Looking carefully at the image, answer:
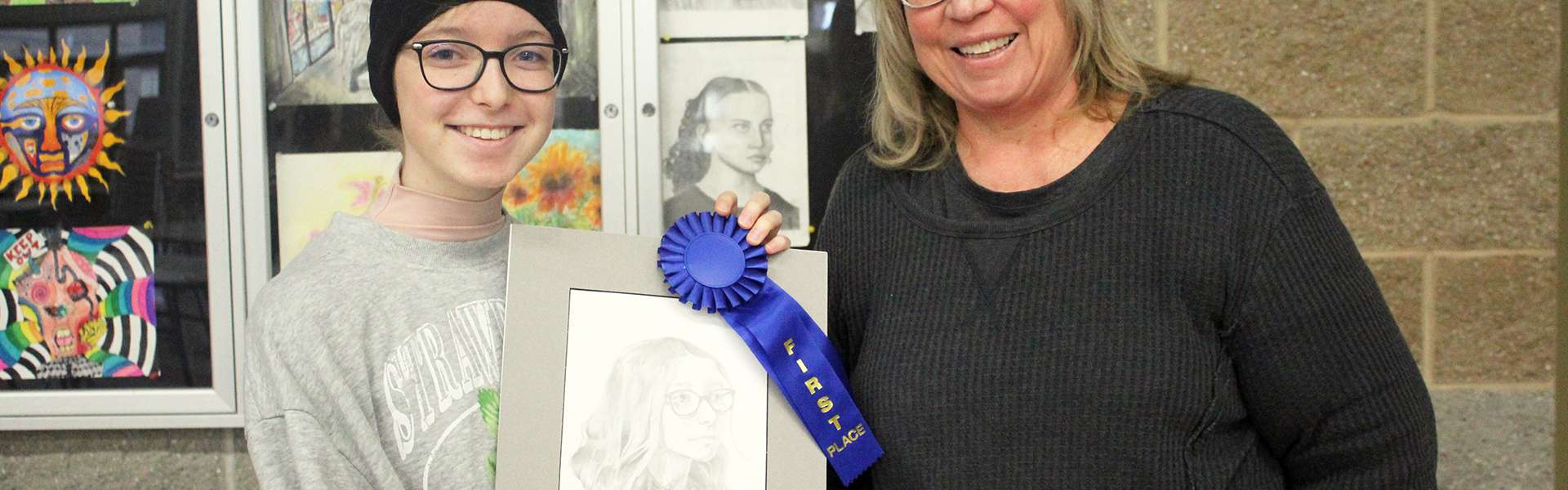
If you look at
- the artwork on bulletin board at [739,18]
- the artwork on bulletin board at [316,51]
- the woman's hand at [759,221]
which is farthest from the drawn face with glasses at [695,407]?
the artwork on bulletin board at [316,51]

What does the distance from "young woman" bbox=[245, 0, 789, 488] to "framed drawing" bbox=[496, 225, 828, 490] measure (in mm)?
32

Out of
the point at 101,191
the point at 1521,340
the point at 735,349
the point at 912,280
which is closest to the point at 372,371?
the point at 735,349

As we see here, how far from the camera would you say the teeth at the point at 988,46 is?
4.00ft

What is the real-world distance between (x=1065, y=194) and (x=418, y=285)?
672mm

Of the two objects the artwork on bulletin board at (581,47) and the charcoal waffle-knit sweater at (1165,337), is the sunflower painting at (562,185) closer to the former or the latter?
the artwork on bulletin board at (581,47)

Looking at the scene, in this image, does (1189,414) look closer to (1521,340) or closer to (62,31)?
(1521,340)

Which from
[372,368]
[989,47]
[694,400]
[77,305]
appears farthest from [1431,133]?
[77,305]

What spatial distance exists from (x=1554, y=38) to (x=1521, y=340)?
21.7 inches

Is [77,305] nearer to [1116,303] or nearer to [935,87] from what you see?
[935,87]

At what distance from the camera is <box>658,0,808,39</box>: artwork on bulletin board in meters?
2.02

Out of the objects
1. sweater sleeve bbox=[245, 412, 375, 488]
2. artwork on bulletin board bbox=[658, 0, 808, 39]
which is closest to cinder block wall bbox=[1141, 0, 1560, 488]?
artwork on bulletin board bbox=[658, 0, 808, 39]

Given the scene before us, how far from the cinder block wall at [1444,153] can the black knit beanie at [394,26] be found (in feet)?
4.00

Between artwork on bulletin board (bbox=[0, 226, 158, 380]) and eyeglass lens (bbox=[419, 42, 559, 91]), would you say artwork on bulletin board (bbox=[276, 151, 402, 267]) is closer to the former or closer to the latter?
artwork on bulletin board (bbox=[0, 226, 158, 380])

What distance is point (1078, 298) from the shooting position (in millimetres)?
1172
